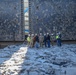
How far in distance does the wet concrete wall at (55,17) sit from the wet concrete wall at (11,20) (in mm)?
1670

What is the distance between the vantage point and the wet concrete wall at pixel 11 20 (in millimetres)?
30406

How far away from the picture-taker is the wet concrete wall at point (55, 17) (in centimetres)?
3005

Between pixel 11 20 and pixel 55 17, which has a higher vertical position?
pixel 55 17

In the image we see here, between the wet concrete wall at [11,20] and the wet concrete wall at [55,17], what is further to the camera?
the wet concrete wall at [11,20]

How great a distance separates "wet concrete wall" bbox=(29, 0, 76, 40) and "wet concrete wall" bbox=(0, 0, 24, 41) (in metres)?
1.67

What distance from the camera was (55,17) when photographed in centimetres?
3000

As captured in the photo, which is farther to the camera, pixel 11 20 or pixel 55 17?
pixel 11 20

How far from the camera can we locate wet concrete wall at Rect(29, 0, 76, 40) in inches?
1183

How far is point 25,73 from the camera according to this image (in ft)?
33.9

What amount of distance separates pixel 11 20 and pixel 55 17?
17.8 feet

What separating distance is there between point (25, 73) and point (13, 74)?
504mm

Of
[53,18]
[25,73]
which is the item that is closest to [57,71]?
[25,73]

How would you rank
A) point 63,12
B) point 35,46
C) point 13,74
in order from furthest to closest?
point 63,12 → point 35,46 → point 13,74

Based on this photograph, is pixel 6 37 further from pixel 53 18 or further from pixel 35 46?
pixel 35 46
